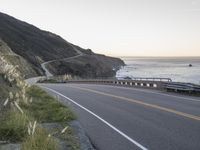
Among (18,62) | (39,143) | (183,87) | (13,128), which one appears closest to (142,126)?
(13,128)

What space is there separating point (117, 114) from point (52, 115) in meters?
3.13

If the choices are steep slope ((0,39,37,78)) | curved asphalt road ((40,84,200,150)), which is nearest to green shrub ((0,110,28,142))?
curved asphalt road ((40,84,200,150))

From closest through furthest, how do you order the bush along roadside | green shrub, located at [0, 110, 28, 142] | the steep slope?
the bush along roadside
green shrub, located at [0, 110, 28, 142]
the steep slope

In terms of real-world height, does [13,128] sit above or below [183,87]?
below

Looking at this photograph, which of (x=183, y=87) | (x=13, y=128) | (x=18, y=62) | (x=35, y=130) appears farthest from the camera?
(x=18, y=62)

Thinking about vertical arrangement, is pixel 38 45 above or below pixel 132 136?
above

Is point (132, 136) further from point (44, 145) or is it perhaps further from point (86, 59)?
point (86, 59)

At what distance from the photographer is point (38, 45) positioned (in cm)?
18612

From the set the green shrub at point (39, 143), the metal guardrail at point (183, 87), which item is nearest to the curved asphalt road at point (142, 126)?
the green shrub at point (39, 143)

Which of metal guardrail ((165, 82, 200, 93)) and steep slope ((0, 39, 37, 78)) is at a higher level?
steep slope ((0, 39, 37, 78))

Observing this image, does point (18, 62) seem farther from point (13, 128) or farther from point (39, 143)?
point (39, 143)

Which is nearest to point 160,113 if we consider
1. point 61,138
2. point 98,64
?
point 61,138

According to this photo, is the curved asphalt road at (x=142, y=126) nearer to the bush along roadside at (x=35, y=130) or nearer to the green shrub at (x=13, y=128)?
the bush along roadside at (x=35, y=130)

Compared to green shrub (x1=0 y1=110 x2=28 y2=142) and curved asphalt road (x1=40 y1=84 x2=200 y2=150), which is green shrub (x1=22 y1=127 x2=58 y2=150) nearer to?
green shrub (x1=0 y1=110 x2=28 y2=142)
